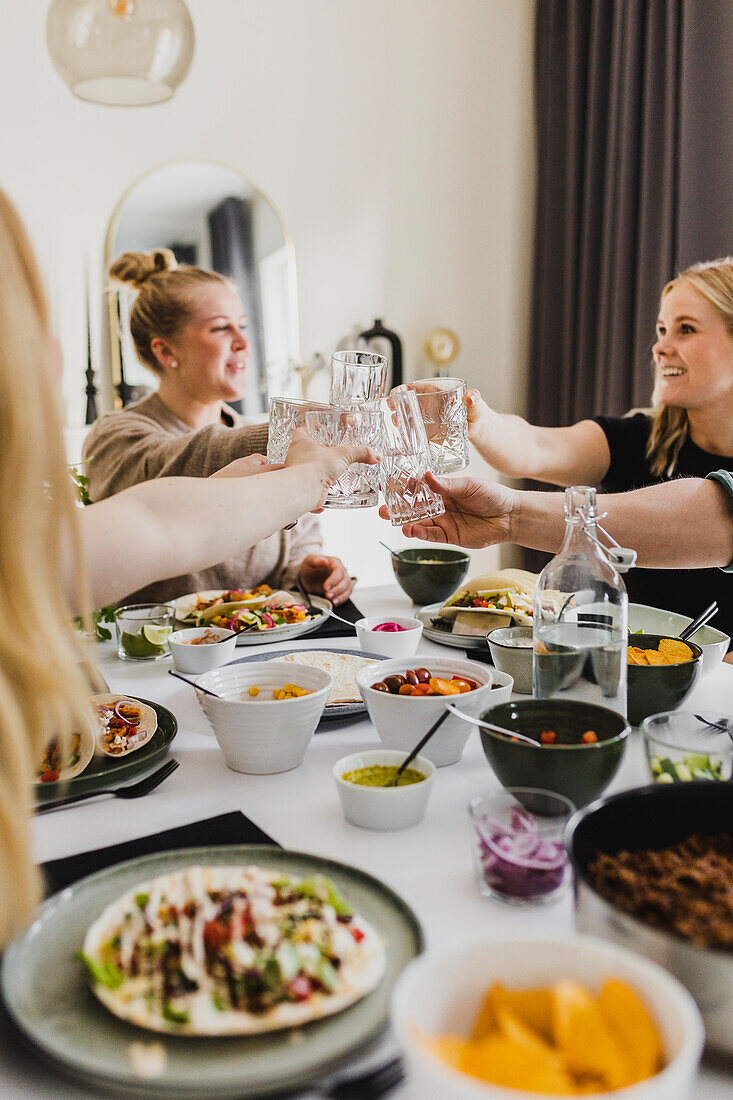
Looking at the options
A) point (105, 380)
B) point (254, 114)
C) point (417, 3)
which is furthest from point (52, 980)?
point (417, 3)

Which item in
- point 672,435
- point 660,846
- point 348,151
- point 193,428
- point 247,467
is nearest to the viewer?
point 660,846

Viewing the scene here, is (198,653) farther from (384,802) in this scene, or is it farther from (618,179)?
(618,179)

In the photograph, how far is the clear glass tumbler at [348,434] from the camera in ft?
4.45

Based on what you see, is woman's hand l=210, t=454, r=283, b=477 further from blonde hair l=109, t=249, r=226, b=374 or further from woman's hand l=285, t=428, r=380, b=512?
blonde hair l=109, t=249, r=226, b=374

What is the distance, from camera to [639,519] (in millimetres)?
1686

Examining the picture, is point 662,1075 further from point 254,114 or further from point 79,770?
point 254,114

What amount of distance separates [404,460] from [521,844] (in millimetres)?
744

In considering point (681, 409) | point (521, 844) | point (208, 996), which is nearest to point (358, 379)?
point (521, 844)

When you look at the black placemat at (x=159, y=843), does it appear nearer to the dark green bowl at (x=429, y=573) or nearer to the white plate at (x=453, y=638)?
the white plate at (x=453, y=638)

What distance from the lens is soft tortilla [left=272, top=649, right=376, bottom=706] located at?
51.6 inches

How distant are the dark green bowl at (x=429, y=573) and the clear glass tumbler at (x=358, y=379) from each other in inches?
20.4

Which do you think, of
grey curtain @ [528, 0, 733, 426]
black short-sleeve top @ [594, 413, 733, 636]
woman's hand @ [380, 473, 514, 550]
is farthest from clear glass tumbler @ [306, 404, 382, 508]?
grey curtain @ [528, 0, 733, 426]

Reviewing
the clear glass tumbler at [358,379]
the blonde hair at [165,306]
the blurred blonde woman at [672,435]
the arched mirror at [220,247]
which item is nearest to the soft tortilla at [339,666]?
the clear glass tumbler at [358,379]

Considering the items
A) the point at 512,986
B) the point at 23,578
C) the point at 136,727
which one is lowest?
the point at 136,727
